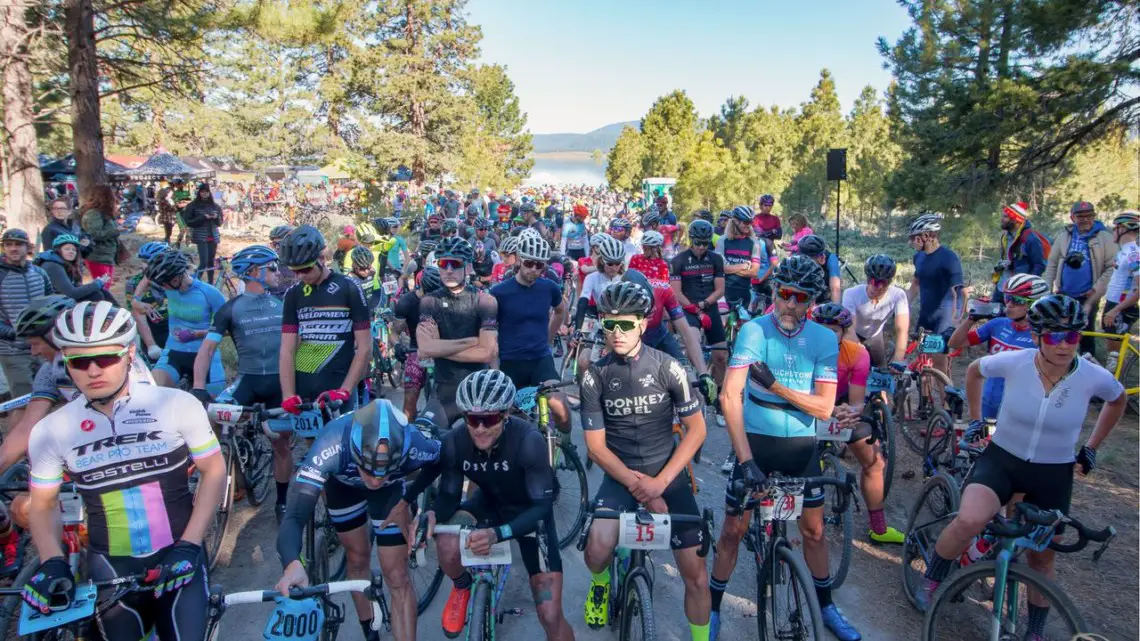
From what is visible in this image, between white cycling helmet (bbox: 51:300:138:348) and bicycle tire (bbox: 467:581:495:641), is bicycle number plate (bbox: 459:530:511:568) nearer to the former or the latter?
bicycle tire (bbox: 467:581:495:641)

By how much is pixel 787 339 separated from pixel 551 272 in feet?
18.0

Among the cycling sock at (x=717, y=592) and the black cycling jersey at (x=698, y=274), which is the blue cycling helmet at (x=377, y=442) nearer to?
the cycling sock at (x=717, y=592)

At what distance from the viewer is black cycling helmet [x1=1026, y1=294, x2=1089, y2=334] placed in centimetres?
384

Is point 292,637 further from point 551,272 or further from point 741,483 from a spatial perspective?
point 551,272

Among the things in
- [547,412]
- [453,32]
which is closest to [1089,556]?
[547,412]

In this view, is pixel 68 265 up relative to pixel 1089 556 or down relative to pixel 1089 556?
up

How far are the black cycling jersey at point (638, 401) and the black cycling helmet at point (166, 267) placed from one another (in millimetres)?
4084

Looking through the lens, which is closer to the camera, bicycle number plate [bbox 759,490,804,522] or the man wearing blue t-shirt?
bicycle number plate [bbox 759,490,804,522]

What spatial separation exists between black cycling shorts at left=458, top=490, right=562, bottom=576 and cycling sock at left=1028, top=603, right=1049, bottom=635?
8.44ft


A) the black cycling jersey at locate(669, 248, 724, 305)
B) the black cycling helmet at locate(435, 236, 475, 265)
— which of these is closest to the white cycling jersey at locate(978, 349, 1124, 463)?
the black cycling helmet at locate(435, 236, 475, 265)

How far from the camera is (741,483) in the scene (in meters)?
4.09

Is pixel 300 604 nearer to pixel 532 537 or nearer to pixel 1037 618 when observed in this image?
pixel 532 537

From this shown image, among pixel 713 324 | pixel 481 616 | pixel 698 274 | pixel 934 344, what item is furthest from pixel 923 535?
pixel 698 274

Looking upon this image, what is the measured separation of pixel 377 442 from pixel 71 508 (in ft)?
6.76
